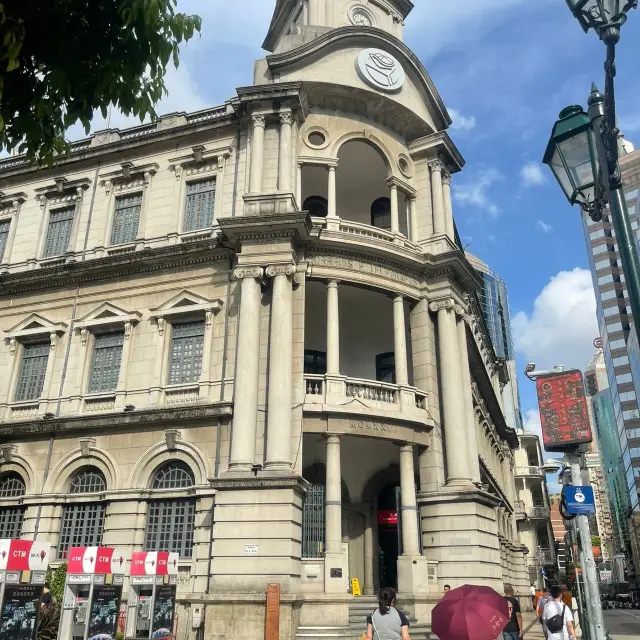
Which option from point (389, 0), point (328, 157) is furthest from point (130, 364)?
point (389, 0)

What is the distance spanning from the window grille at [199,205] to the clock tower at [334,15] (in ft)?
22.2

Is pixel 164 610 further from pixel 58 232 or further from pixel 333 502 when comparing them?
pixel 58 232

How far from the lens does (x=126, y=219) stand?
78.4 ft

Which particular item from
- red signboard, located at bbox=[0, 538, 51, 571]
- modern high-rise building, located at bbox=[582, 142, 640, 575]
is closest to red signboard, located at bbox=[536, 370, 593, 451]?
red signboard, located at bbox=[0, 538, 51, 571]

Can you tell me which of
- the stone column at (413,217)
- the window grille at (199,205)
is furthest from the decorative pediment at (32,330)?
the stone column at (413,217)

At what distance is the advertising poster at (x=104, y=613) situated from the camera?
1227cm

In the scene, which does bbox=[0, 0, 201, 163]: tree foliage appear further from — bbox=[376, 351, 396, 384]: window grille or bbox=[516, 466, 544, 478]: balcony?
bbox=[516, 466, 544, 478]: balcony

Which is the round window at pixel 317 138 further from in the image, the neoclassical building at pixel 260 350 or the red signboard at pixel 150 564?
the red signboard at pixel 150 564

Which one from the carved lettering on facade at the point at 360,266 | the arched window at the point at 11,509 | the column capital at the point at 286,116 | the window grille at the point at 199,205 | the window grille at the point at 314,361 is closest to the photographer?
the arched window at the point at 11,509

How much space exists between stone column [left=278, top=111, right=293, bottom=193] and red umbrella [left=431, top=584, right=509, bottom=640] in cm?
1588

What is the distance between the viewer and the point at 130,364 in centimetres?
2103

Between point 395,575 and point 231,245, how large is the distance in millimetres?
12574

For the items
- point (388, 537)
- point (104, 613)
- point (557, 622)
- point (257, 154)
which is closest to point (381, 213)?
point (257, 154)

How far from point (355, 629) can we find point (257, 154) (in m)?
14.7
